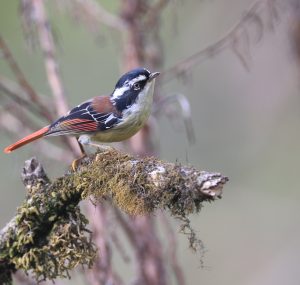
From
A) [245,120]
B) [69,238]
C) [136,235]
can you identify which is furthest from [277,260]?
[69,238]

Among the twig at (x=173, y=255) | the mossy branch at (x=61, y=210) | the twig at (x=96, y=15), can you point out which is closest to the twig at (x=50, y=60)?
the twig at (x=96, y=15)

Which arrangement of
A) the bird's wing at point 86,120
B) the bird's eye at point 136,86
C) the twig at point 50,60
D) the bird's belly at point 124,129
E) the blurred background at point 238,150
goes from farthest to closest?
the blurred background at point 238,150 → the twig at point 50,60 → the bird's eye at point 136,86 → the bird's belly at point 124,129 → the bird's wing at point 86,120

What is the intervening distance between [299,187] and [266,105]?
121 cm

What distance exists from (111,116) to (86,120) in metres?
0.20

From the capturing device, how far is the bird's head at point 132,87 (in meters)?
5.15

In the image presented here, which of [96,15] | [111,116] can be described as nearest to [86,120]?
[111,116]

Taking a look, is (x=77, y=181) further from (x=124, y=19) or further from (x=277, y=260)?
(x=277, y=260)

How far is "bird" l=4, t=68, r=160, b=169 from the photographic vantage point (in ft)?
16.4

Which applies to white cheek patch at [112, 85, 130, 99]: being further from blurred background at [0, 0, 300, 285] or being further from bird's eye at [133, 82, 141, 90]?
blurred background at [0, 0, 300, 285]

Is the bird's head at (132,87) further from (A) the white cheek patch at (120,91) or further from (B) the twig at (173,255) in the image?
(B) the twig at (173,255)

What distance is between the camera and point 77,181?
3641 mm

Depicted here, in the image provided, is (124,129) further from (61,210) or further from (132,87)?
(61,210)

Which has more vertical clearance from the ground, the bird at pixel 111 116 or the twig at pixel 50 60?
the twig at pixel 50 60

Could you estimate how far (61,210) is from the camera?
374 cm
